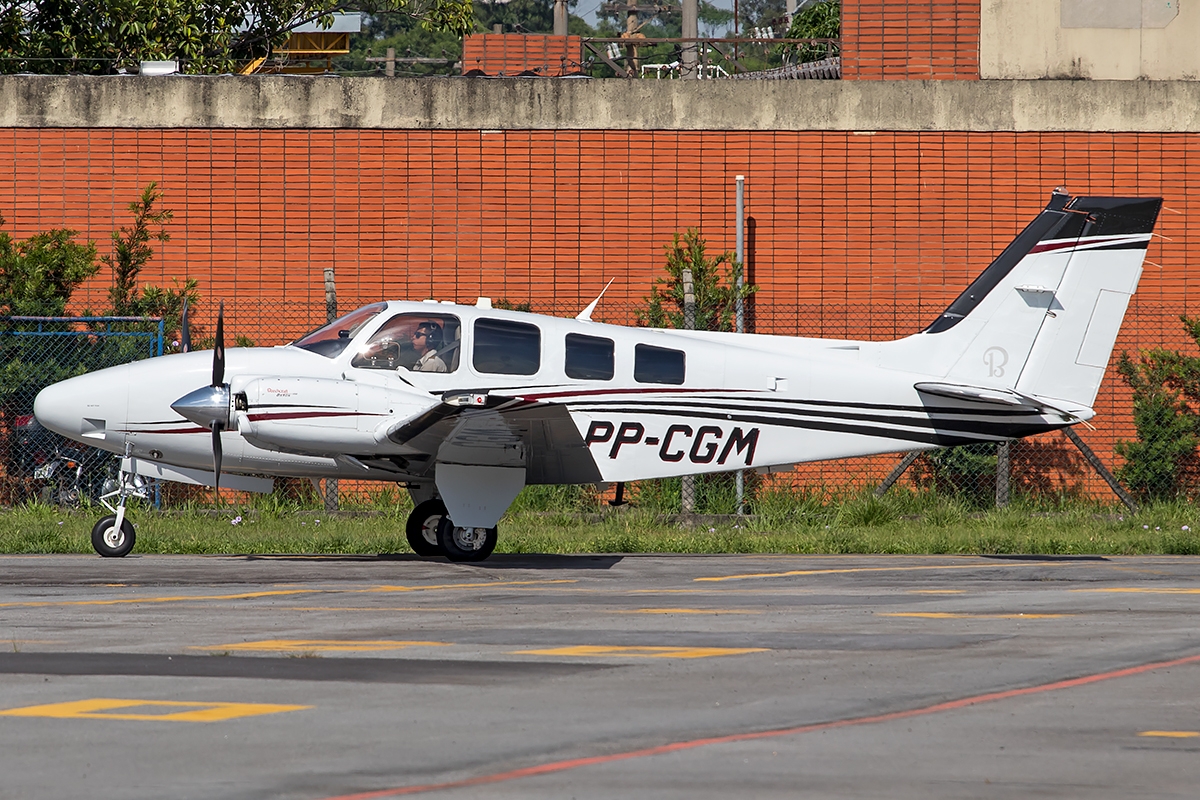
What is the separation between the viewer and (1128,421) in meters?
18.2

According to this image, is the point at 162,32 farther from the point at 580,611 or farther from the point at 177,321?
the point at 580,611

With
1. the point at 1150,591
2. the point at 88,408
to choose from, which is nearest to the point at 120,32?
the point at 88,408

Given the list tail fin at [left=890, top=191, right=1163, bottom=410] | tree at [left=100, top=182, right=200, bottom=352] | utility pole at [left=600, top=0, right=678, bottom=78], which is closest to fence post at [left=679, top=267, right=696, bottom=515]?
tail fin at [left=890, top=191, right=1163, bottom=410]

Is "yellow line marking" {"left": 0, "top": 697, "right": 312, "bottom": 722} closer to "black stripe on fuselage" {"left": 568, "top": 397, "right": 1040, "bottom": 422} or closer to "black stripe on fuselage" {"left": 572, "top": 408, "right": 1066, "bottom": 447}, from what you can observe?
"black stripe on fuselage" {"left": 568, "top": 397, "right": 1040, "bottom": 422}

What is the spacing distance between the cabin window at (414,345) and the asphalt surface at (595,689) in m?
2.28

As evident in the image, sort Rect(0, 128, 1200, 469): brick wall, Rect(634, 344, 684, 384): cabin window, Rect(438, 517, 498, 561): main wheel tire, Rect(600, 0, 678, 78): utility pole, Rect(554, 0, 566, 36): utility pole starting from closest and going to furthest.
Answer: Rect(438, 517, 498, 561): main wheel tire, Rect(634, 344, 684, 384): cabin window, Rect(0, 128, 1200, 469): brick wall, Rect(600, 0, 678, 78): utility pole, Rect(554, 0, 566, 36): utility pole

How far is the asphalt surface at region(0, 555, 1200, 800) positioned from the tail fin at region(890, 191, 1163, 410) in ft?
9.90

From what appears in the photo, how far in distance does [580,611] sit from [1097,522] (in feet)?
30.1

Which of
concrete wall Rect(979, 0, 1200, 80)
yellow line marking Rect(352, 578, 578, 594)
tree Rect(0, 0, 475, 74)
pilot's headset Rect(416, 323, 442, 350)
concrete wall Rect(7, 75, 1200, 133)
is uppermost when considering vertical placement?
tree Rect(0, 0, 475, 74)

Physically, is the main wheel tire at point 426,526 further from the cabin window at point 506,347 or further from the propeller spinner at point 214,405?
the propeller spinner at point 214,405

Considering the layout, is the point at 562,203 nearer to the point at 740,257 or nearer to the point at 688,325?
the point at 740,257

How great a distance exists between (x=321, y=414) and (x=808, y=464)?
702 cm

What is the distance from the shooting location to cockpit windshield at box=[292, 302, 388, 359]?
13.0m

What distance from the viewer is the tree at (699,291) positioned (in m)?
18.2
